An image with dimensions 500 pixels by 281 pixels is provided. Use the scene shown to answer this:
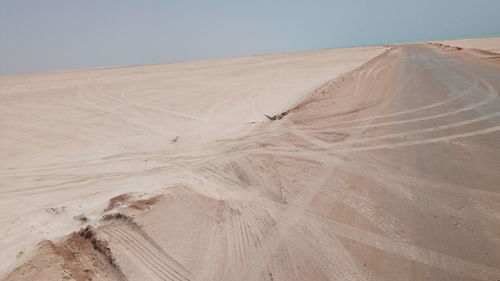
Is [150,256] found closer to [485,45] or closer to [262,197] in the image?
[262,197]

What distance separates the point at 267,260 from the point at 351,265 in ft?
2.62

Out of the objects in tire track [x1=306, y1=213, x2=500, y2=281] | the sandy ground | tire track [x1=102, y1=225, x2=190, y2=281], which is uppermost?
tire track [x1=102, y1=225, x2=190, y2=281]

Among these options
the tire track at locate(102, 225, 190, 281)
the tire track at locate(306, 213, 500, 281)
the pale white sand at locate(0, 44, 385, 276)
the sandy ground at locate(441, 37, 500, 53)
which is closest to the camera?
the tire track at locate(306, 213, 500, 281)

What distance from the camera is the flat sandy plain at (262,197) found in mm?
2934

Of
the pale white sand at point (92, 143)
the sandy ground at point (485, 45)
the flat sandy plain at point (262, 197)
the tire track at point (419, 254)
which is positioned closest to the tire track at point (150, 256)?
the flat sandy plain at point (262, 197)

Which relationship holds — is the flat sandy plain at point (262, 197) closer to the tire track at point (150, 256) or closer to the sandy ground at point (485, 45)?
the tire track at point (150, 256)

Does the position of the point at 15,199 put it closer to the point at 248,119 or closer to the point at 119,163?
the point at 119,163

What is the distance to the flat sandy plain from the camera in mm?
2934

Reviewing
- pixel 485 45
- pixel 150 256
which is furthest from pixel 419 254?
pixel 485 45

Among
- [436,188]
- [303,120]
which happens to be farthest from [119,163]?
[436,188]

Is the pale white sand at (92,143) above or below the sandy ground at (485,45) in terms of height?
above

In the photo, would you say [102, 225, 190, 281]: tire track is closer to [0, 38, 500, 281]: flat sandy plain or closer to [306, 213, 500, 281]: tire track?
[0, 38, 500, 281]: flat sandy plain

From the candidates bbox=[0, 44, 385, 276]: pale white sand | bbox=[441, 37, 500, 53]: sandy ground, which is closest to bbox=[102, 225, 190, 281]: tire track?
bbox=[0, 44, 385, 276]: pale white sand

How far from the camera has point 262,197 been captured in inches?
164
